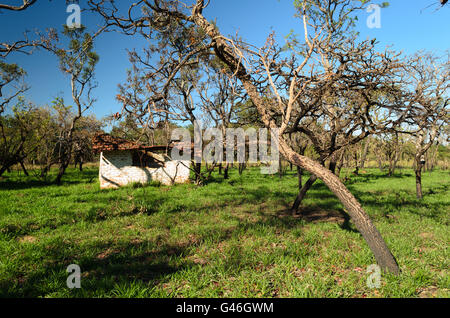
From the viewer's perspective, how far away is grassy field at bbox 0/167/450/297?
2979mm

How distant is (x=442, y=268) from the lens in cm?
364

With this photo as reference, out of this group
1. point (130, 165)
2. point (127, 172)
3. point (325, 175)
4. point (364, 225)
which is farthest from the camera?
point (130, 165)

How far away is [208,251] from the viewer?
13.7ft

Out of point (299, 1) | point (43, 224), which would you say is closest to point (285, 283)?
point (43, 224)

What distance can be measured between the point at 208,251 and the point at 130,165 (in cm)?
1074

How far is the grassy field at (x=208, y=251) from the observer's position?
117 inches

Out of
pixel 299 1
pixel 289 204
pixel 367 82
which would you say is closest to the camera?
pixel 367 82

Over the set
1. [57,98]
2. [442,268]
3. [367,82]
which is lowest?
[442,268]

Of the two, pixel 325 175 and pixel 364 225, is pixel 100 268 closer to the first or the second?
pixel 325 175

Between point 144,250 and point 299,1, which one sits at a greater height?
point 299,1
